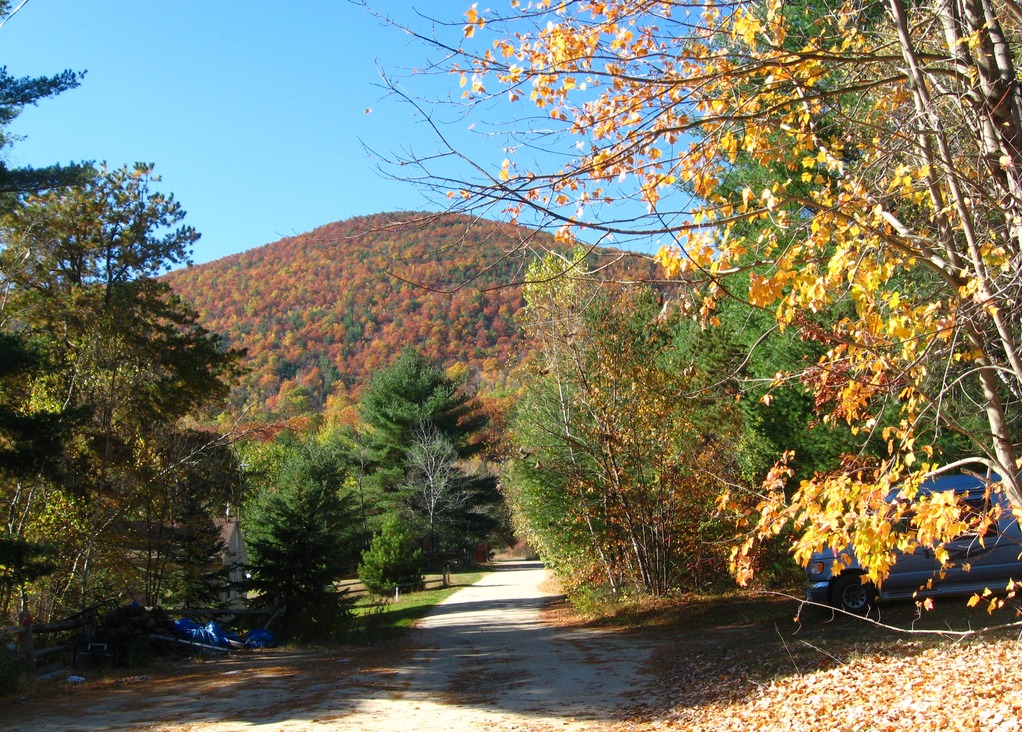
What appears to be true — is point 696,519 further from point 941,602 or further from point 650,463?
point 941,602

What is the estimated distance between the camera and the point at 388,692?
422 inches

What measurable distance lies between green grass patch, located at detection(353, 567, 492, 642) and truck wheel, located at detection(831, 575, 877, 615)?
32.0 ft

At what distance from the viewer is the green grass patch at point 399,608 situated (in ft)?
64.7

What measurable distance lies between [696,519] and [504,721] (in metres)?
11.4

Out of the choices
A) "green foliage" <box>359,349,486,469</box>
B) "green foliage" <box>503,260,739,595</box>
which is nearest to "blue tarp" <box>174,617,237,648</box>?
"green foliage" <box>503,260,739,595</box>

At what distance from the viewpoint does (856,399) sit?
17.5 feet

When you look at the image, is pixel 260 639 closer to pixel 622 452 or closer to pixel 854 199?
pixel 622 452

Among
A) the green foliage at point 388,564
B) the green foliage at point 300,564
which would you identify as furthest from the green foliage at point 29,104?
the green foliage at point 388,564

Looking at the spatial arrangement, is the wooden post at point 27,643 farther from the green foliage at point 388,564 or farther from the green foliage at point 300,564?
the green foliage at point 388,564

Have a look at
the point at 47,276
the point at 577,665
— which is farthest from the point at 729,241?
the point at 47,276

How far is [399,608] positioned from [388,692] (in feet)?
60.2

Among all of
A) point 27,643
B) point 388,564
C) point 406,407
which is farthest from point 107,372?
point 406,407

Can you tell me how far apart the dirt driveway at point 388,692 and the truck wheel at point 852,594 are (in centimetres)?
315

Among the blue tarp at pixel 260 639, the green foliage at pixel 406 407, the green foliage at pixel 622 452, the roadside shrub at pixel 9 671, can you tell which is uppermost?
the green foliage at pixel 406 407
